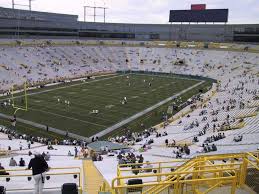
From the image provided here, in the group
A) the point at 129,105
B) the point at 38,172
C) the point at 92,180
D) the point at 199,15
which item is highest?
the point at 199,15

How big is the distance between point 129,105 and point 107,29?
56.9 metres

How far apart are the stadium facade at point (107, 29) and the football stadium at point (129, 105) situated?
0.26 meters

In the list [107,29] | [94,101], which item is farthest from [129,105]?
[107,29]

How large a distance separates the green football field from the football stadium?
122mm

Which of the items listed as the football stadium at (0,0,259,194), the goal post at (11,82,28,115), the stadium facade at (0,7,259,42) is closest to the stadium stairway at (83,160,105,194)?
the football stadium at (0,0,259,194)

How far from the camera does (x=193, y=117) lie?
34.4 m

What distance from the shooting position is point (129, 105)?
41.1 metres

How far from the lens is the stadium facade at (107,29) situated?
75.6 m

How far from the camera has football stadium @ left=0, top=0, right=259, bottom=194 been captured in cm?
744

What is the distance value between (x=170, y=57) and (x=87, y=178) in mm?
71186

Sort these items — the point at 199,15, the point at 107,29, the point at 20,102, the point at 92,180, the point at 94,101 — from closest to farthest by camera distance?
the point at 92,180 → the point at 20,102 → the point at 94,101 → the point at 199,15 → the point at 107,29

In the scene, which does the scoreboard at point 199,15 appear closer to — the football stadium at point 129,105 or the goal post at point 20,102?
the football stadium at point 129,105

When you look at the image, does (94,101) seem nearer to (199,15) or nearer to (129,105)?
(129,105)

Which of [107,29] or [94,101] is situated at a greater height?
[107,29]
